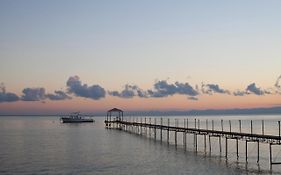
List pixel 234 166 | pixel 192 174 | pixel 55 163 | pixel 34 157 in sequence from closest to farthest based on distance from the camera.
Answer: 1. pixel 192 174
2. pixel 234 166
3. pixel 55 163
4. pixel 34 157

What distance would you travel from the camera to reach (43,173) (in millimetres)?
46344

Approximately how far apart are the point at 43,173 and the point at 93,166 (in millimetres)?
7331

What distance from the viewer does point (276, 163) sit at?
51688mm

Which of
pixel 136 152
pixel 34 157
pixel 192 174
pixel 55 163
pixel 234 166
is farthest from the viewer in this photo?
pixel 136 152

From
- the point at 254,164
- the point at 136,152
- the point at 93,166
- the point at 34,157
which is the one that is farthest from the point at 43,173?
the point at 254,164

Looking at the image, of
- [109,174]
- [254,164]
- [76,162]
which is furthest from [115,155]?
[254,164]

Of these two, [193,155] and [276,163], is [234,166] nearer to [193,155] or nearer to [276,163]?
[276,163]

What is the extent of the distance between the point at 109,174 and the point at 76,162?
11.2 m

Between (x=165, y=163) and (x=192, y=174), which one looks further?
(x=165, y=163)

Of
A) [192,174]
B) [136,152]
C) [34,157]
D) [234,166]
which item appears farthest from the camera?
[136,152]

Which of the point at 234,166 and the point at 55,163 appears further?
the point at 55,163

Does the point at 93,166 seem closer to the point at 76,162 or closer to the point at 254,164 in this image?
the point at 76,162

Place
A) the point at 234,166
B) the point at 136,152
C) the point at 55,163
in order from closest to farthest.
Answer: the point at 234,166
the point at 55,163
the point at 136,152

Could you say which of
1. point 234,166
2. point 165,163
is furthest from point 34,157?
point 234,166
